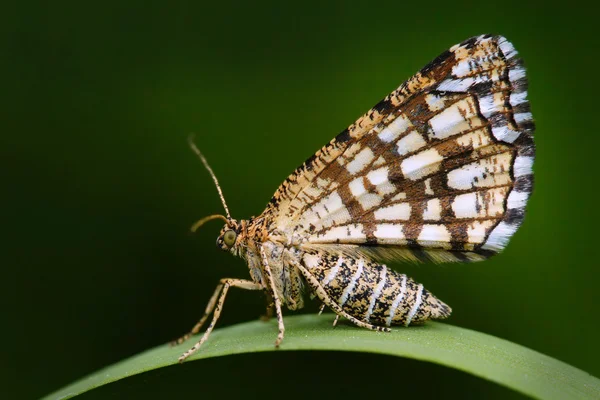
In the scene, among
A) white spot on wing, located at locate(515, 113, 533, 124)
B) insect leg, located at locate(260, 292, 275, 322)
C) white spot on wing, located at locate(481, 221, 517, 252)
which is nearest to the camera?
white spot on wing, located at locate(515, 113, 533, 124)

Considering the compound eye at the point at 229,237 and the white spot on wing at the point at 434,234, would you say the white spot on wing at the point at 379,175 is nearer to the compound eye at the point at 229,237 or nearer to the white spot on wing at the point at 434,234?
the white spot on wing at the point at 434,234

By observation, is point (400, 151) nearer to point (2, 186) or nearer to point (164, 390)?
point (164, 390)

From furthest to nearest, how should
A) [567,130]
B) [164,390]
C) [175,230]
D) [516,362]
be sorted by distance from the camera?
[175,230] < [567,130] < [164,390] < [516,362]

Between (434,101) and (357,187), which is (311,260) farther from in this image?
(434,101)

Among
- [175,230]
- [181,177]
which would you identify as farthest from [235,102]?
[175,230]

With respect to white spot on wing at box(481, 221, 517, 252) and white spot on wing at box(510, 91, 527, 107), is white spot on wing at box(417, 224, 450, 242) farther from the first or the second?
white spot on wing at box(510, 91, 527, 107)

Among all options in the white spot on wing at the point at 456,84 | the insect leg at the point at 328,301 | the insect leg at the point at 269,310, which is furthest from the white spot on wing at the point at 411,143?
the insect leg at the point at 269,310

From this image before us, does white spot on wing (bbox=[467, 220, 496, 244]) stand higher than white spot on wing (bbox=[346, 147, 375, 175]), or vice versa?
white spot on wing (bbox=[346, 147, 375, 175])

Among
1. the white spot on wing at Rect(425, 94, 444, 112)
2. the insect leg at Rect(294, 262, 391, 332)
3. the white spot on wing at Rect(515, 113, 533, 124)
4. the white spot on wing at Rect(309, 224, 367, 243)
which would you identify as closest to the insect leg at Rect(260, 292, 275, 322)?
the insect leg at Rect(294, 262, 391, 332)
